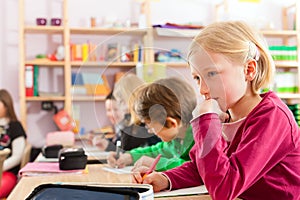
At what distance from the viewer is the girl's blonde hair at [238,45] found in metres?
1.01

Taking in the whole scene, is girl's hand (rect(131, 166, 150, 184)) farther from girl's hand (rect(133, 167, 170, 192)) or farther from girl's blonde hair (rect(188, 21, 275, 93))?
girl's blonde hair (rect(188, 21, 275, 93))

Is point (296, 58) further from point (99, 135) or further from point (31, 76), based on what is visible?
point (99, 135)

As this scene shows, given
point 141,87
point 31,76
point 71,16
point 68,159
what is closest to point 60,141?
point 31,76

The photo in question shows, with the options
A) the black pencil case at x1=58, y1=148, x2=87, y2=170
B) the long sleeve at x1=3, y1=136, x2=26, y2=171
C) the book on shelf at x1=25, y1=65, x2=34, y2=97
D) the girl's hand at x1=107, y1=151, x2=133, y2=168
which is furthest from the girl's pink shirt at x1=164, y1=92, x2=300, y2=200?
the book on shelf at x1=25, y1=65, x2=34, y2=97

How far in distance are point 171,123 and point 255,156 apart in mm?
335

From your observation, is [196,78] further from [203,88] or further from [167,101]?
[167,101]

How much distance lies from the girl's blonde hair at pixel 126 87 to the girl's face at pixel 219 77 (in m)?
0.40

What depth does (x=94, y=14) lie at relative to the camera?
457 centimetres

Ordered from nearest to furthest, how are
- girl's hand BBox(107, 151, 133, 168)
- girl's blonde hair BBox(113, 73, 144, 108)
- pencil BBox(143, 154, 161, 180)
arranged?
pencil BBox(143, 154, 161, 180), girl's hand BBox(107, 151, 133, 168), girl's blonde hair BBox(113, 73, 144, 108)

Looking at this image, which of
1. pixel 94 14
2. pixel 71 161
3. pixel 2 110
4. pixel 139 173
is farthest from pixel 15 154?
pixel 139 173

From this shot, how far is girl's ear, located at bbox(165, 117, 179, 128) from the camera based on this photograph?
1.24 m

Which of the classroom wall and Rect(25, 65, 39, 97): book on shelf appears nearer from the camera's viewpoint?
Rect(25, 65, 39, 97): book on shelf

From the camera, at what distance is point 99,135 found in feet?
4.47

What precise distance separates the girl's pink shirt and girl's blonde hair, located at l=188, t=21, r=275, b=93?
6cm
